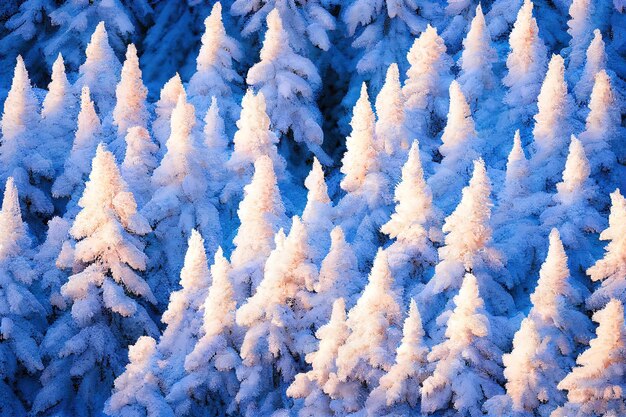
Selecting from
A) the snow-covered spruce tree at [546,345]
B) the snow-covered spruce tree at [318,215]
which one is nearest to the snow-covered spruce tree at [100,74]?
the snow-covered spruce tree at [318,215]

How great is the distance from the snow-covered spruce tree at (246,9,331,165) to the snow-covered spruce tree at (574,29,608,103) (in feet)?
32.7

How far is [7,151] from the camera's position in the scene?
125 feet

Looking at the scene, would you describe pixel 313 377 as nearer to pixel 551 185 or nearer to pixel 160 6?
pixel 551 185

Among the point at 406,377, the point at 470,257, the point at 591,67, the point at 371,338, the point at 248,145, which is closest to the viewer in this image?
the point at 406,377

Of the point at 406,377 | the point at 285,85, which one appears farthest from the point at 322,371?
the point at 285,85

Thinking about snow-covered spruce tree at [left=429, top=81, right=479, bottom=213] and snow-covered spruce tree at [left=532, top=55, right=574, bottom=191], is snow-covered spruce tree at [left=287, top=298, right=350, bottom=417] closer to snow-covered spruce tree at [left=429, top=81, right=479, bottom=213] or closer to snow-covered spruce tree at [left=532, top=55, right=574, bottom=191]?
snow-covered spruce tree at [left=429, top=81, right=479, bottom=213]

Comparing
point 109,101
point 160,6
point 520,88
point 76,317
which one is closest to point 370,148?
point 520,88

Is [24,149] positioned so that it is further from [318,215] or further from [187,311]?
[318,215]

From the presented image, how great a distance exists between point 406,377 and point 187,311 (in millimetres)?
7438

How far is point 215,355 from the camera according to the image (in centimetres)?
3030

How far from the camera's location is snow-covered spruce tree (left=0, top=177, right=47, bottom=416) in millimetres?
31906

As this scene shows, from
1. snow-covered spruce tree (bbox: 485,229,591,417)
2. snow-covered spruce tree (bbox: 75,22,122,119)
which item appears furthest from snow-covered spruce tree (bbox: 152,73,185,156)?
snow-covered spruce tree (bbox: 485,229,591,417)

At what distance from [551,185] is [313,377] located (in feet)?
34.1

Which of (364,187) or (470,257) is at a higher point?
(364,187)
